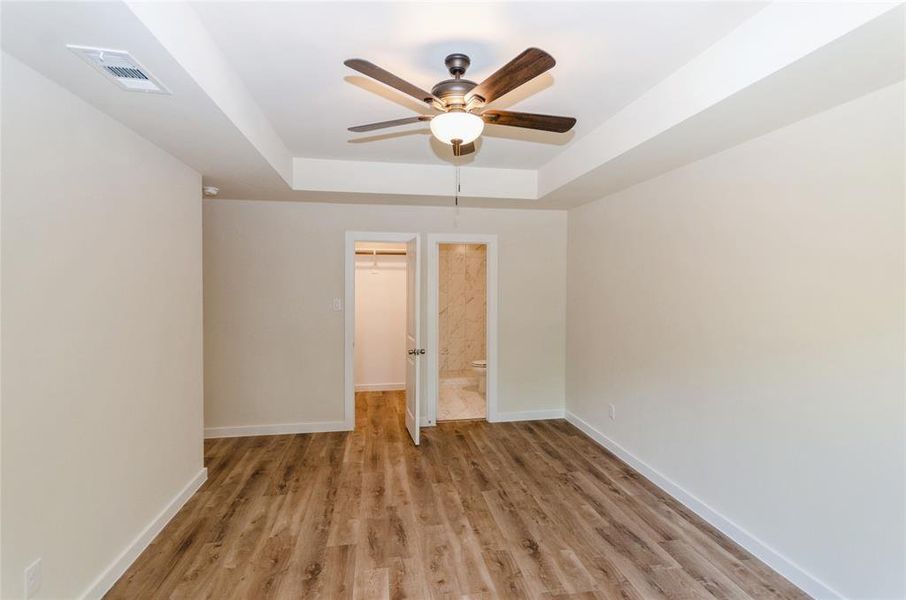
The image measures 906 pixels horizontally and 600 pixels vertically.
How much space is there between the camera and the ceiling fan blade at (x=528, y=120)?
78.6 inches

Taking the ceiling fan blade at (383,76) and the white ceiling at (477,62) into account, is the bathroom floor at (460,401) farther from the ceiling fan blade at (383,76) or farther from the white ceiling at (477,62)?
the ceiling fan blade at (383,76)

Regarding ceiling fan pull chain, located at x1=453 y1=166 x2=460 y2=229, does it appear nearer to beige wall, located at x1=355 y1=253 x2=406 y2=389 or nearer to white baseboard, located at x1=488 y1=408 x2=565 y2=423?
beige wall, located at x1=355 y1=253 x2=406 y2=389

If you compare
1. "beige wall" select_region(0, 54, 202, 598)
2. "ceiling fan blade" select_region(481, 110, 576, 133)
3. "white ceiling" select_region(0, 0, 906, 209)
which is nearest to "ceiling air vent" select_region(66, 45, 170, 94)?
"white ceiling" select_region(0, 0, 906, 209)

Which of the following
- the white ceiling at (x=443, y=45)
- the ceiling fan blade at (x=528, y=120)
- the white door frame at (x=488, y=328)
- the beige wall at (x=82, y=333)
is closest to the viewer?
the beige wall at (x=82, y=333)

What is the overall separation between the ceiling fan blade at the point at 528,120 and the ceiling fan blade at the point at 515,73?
160 millimetres

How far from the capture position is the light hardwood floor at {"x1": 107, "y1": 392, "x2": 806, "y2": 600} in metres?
2.12

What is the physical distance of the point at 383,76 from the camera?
161cm

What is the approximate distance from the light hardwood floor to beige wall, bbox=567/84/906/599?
1.21 ft

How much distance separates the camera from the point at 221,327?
4125 millimetres

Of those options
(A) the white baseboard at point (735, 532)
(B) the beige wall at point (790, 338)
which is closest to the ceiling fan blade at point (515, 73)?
(B) the beige wall at point (790, 338)

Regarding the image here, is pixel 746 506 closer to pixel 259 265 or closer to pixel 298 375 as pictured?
pixel 298 375

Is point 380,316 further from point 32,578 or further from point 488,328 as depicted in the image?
point 32,578

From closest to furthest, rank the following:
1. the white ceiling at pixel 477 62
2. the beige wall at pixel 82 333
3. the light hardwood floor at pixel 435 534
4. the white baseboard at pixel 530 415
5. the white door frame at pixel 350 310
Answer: the white ceiling at pixel 477 62, the beige wall at pixel 82 333, the light hardwood floor at pixel 435 534, the white door frame at pixel 350 310, the white baseboard at pixel 530 415

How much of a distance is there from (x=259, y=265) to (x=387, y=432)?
2100 millimetres
